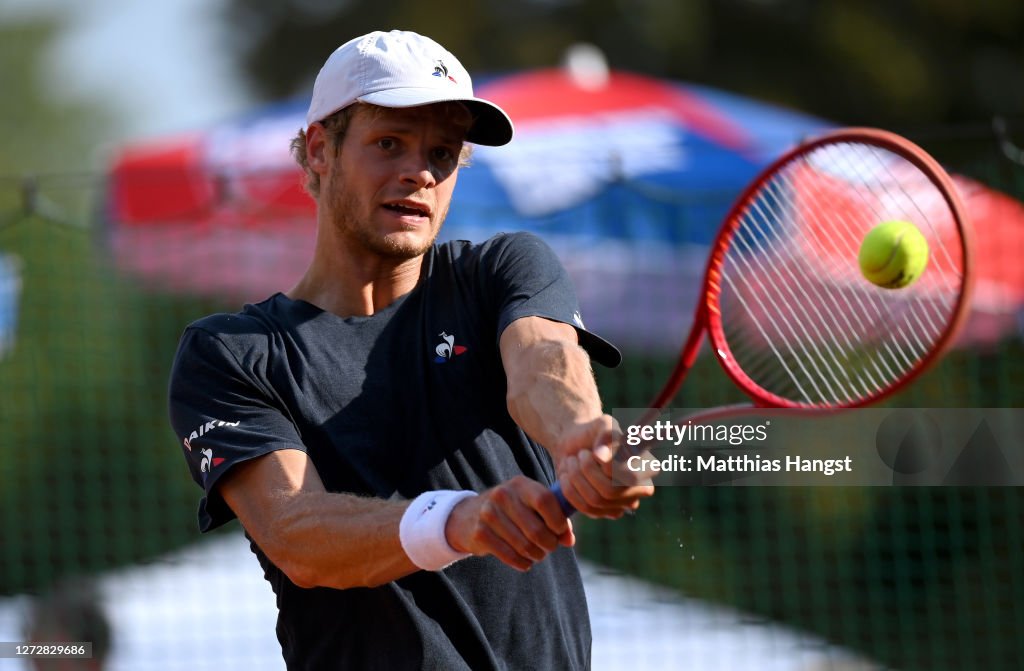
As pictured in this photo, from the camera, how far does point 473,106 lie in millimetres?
3180

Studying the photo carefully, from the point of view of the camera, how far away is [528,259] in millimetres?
3014

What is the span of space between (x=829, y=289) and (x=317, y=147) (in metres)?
1.86

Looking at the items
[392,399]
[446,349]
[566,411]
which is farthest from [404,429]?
[566,411]

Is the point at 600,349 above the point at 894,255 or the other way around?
the other way around

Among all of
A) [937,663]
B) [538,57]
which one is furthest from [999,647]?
[538,57]

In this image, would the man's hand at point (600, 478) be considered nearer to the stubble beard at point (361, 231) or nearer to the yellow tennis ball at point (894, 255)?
the stubble beard at point (361, 231)

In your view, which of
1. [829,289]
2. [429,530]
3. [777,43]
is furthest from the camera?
[777,43]

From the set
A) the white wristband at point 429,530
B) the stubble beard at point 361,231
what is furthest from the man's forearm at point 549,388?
the stubble beard at point 361,231

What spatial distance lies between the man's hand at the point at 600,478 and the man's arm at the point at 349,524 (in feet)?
0.15

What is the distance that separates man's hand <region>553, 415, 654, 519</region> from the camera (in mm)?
2357

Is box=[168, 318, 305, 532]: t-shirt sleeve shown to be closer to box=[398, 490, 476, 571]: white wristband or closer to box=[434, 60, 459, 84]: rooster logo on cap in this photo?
box=[398, 490, 476, 571]: white wristband

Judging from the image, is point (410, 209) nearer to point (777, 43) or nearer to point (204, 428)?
point (204, 428)

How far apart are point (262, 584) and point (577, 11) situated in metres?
12.1

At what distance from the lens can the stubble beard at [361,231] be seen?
3.04 m
